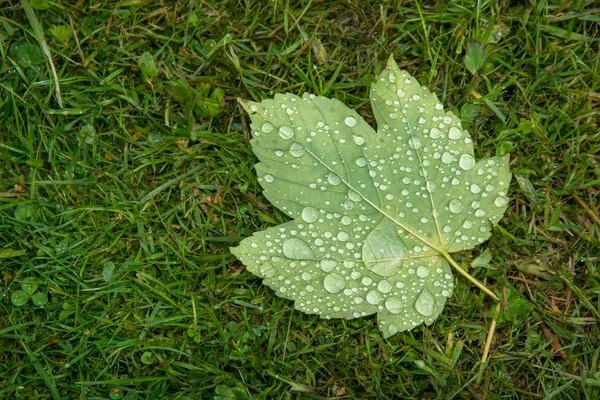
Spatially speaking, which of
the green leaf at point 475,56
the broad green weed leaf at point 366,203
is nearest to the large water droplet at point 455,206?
the broad green weed leaf at point 366,203

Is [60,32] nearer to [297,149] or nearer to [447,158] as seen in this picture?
[297,149]

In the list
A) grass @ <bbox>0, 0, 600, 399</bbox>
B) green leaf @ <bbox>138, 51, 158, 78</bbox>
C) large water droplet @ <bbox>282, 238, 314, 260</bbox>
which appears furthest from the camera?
green leaf @ <bbox>138, 51, 158, 78</bbox>

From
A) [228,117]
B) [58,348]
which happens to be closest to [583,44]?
[228,117]

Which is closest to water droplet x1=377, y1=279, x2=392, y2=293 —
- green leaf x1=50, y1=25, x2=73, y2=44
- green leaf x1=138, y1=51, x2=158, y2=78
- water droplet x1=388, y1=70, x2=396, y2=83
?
water droplet x1=388, y1=70, x2=396, y2=83

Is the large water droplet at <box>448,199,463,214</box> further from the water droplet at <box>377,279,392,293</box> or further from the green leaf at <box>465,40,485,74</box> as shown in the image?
the green leaf at <box>465,40,485,74</box>

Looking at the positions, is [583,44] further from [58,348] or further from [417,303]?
[58,348]

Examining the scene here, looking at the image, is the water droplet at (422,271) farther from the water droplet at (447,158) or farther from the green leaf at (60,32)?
the green leaf at (60,32)
